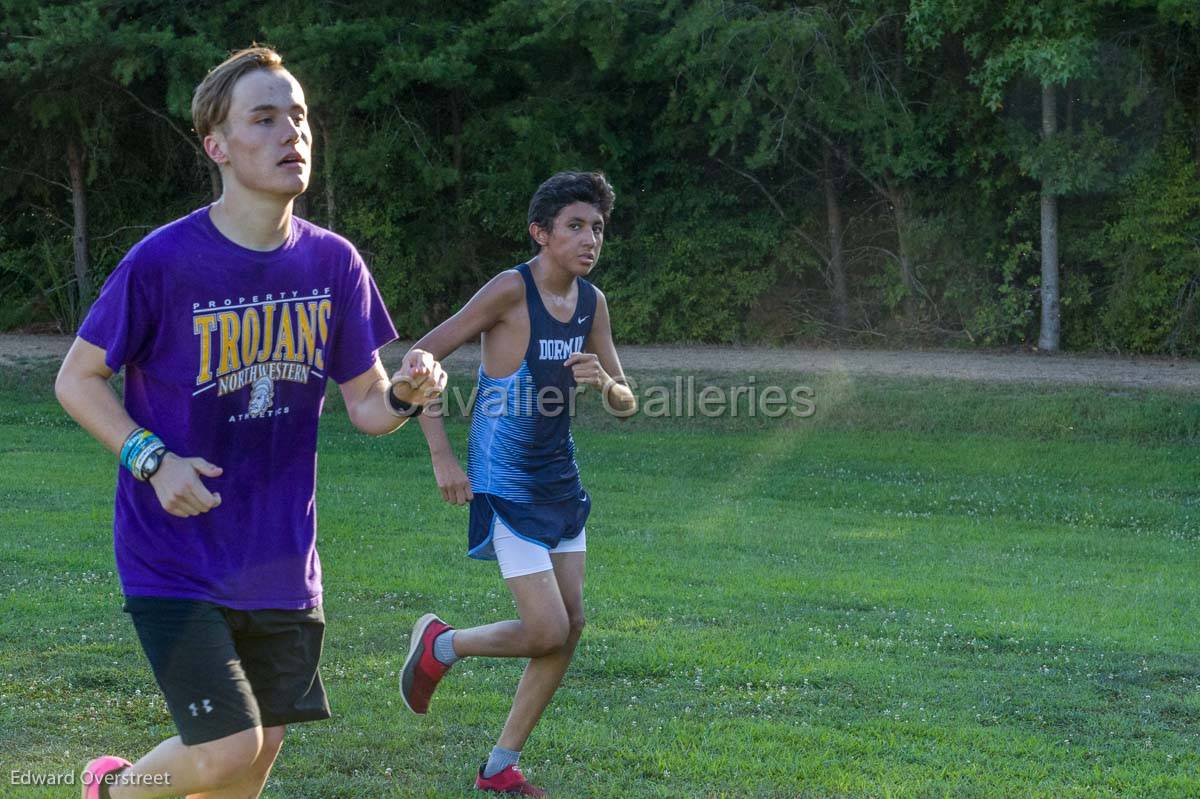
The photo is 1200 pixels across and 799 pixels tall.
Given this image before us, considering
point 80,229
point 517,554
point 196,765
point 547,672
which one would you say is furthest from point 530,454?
point 80,229

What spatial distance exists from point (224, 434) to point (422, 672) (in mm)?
1963

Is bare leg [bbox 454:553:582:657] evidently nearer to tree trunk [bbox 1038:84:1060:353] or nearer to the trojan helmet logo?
the trojan helmet logo

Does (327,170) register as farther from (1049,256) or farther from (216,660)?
(216,660)

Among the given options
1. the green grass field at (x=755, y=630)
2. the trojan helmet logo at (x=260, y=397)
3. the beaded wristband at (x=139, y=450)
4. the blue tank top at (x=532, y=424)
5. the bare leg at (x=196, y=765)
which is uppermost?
the trojan helmet logo at (x=260, y=397)

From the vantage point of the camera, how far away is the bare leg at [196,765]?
10.9ft

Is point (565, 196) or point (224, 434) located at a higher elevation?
point (565, 196)

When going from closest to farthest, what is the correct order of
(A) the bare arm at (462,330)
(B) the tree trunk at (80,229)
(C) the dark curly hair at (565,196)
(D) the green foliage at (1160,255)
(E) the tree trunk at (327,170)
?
(A) the bare arm at (462,330) → (C) the dark curly hair at (565,196) → (D) the green foliage at (1160,255) → (E) the tree trunk at (327,170) → (B) the tree trunk at (80,229)

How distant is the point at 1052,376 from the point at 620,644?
1193cm

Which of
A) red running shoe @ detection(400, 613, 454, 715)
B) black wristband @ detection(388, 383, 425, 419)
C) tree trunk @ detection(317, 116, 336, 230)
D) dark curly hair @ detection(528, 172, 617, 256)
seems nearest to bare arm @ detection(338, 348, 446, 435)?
black wristband @ detection(388, 383, 425, 419)

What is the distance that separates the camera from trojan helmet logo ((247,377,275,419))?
136 inches

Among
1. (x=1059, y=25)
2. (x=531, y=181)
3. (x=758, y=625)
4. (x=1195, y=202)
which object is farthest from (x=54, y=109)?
(x=758, y=625)

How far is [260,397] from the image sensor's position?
348cm

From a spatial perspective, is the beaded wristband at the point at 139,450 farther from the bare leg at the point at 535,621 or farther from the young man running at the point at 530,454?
the bare leg at the point at 535,621

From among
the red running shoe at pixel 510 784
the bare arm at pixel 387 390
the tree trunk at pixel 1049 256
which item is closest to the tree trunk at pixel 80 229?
the tree trunk at pixel 1049 256
